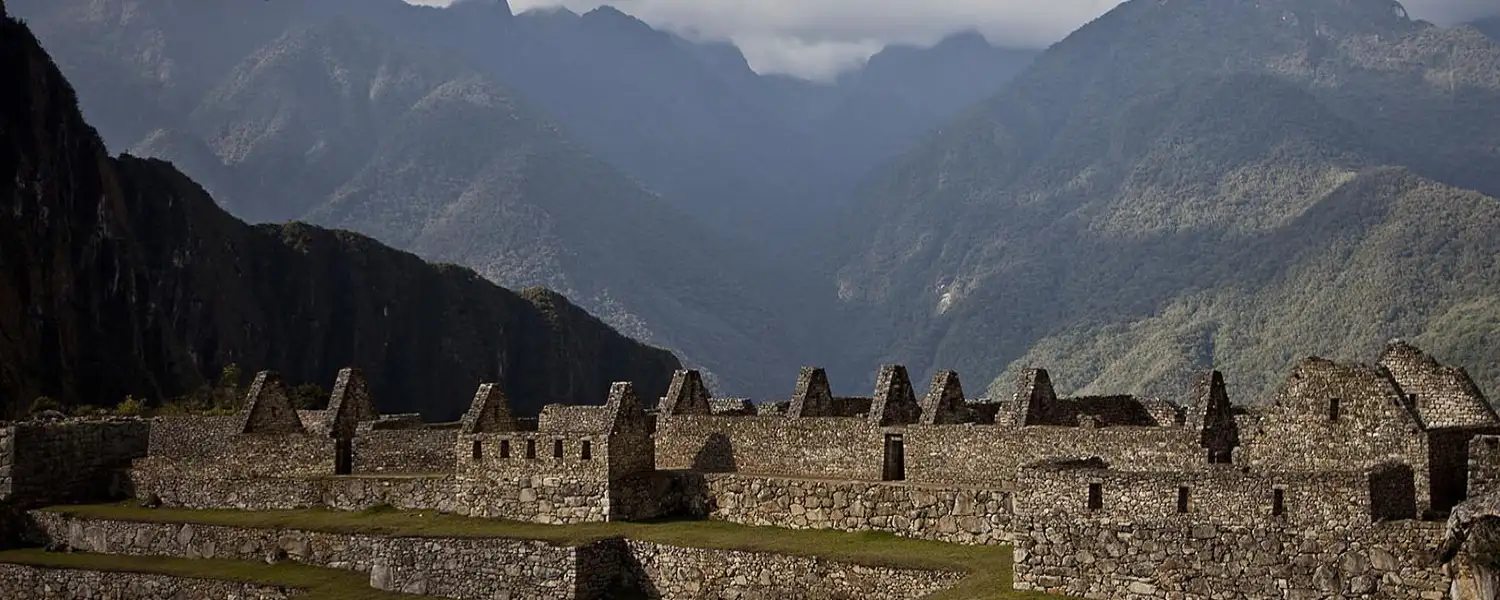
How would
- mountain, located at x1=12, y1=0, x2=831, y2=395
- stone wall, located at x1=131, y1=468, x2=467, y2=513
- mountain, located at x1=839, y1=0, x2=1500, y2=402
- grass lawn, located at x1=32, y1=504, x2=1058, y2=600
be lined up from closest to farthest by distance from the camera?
grass lawn, located at x1=32, y1=504, x2=1058, y2=600, stone wall, located at x1=131, y1=468, x2=467, y2=513, mountain, located at x1=839, y1=0, x2=1500, y2=402, mountain, located at x1=12, y1=0, x2=831, y2=395

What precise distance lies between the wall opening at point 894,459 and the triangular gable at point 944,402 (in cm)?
55

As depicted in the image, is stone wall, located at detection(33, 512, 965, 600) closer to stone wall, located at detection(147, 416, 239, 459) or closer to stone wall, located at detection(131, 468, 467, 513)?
stone wall, located at detection(131, 468, 467, 513)

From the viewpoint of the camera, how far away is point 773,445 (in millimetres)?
31047

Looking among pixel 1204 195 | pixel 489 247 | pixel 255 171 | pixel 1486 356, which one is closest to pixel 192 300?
pixel 489 247

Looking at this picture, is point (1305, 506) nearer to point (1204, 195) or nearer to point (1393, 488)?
point (1393, 488)

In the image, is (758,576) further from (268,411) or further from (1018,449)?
(268,411)

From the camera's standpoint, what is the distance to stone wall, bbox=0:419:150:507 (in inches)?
1508

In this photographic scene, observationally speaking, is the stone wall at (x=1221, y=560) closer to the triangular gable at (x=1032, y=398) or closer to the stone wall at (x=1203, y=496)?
the stone wall at (x=1203, y=496)

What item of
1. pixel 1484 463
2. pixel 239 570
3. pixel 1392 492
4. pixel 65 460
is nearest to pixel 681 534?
pixel 239 570

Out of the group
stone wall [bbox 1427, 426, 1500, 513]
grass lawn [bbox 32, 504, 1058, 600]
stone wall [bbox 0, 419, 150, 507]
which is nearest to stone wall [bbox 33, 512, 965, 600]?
grass lawn [bbox 32, 504, 1058, 600]

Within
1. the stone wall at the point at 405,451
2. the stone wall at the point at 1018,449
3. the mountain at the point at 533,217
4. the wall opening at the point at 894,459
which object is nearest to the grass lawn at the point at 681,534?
the stone wall at the point at 1018,449

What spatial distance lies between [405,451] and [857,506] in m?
12.5

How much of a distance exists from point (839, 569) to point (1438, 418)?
8.49 meters

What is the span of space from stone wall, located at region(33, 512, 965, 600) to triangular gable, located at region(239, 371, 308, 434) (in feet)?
19.4
